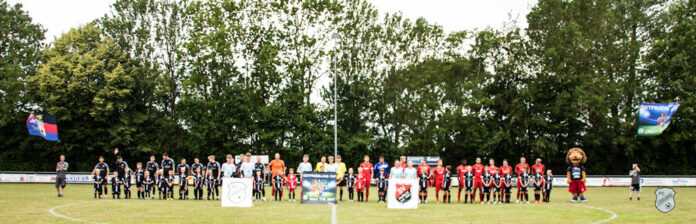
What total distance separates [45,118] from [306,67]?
18.2m

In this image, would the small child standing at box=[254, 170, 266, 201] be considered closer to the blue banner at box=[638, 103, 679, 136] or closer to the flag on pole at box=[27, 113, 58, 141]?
the flag on pole at box=[27, 113, 58, 141]

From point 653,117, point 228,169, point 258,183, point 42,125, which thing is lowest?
point 258,183

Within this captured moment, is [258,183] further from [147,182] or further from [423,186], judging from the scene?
[423,186]

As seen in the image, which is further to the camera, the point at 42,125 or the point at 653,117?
the point at 42,125

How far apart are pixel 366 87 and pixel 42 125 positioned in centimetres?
2229

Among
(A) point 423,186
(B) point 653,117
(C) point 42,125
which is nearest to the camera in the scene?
(A) point 423,186

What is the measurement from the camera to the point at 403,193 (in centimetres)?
1552

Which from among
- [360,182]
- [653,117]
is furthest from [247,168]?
[653,117]

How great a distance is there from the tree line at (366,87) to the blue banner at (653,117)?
7.73 m

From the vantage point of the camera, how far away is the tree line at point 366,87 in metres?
39.5

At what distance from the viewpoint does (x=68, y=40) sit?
41.1 m

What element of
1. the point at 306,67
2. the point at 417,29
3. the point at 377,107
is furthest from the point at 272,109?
the point at 417,29

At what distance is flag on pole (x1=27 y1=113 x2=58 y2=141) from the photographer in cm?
3278

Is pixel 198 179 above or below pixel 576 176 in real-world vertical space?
below
